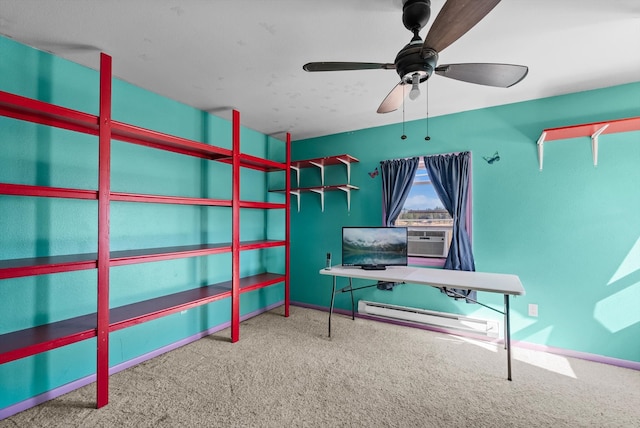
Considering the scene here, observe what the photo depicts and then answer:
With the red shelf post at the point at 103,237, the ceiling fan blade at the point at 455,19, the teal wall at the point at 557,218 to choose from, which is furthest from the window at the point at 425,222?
the red shelf post at the point at 103,237

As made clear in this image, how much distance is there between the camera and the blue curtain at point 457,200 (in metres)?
3.12

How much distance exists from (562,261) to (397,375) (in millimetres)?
2019

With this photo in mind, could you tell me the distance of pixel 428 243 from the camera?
344 centimetres

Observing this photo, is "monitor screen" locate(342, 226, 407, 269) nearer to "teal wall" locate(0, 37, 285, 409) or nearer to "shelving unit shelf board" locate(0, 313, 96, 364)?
"teal wall" locate(0, 37, 285, 409)

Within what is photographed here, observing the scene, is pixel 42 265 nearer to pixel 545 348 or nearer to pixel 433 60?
pixel 433 60

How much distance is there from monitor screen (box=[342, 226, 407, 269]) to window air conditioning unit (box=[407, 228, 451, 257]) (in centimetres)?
45

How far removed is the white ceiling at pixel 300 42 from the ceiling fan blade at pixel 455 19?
0.47 metres

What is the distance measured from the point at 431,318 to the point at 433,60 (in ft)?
9.15

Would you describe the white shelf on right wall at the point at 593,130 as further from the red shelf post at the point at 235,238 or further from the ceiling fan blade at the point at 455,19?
the red shelf post at the point at 235,238

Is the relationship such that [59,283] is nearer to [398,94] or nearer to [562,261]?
[398,94]

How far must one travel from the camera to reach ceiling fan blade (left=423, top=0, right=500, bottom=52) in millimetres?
1102

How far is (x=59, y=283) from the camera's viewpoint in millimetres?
2137

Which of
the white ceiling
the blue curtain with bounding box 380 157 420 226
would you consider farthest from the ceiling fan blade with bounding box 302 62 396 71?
the blue curtain with bounding box 380 157 420 226

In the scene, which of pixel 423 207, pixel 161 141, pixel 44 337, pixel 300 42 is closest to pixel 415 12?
pixel 300 42
